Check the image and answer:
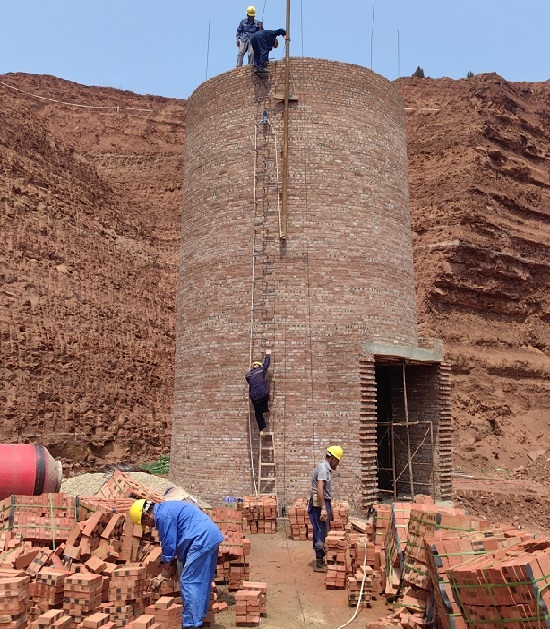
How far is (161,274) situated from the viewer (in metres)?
34.8

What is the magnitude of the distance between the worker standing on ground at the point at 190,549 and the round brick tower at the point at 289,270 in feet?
17.6

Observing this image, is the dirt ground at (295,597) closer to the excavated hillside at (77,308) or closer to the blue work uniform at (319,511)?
the blue work uniform at (319,511)

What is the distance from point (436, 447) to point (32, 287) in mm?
17369

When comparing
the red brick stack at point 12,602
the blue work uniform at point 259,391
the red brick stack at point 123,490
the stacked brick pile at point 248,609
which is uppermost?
the blue work uniform at point 259,391

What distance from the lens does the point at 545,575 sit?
15.4 feet

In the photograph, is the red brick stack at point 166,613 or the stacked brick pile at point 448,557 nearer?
the stacked brick pile at point 448,557

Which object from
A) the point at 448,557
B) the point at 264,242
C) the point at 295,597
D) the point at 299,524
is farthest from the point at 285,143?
the point at 448,557

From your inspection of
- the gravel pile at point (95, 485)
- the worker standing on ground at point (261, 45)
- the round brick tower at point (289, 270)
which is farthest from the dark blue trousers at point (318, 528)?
the worker standing on ground at point (261, 45)

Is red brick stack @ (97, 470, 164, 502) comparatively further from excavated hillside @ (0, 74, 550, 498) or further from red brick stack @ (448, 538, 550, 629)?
excavated hillside @ (0, 74, 550, 498)

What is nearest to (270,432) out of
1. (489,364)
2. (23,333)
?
(23,333)

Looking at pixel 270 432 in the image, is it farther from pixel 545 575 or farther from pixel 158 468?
pixel 158 468

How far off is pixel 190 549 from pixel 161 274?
96.9ft

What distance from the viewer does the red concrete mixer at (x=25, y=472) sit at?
9542mm

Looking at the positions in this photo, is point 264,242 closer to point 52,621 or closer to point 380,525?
point 380,525
